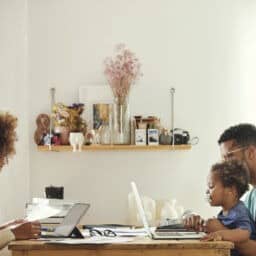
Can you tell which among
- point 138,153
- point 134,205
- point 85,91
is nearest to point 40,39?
→ point 85,91

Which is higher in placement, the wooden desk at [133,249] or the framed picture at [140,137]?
the framed picture at [140,137]

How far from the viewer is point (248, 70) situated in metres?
4.80

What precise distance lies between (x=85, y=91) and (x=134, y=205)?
0.96 meters

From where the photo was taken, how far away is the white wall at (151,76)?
4738 millimetres

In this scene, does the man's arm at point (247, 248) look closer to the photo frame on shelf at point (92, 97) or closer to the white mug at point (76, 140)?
the white mug at point (76, 140)

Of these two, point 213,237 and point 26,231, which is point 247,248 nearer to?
point 213,237

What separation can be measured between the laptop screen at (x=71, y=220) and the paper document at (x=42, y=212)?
0.11 metres

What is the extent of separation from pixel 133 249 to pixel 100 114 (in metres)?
2.27

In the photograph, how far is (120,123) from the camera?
4.59 metres

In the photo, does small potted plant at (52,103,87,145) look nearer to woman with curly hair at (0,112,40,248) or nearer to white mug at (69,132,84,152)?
white mug at (69,132,84,152)

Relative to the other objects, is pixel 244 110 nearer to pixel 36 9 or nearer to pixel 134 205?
pixel 134 205

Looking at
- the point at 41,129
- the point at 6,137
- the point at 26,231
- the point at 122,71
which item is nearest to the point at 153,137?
the point at 122,71

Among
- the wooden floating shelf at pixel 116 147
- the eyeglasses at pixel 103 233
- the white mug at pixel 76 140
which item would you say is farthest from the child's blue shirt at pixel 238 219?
the white mug at pixel 76 140

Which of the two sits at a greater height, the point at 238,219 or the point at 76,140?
the point at 76,140
